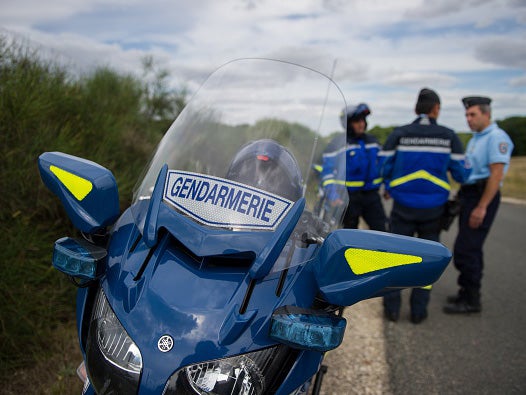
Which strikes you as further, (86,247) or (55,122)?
(55,122)

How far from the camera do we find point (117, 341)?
1.29m

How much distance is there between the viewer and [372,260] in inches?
50.7

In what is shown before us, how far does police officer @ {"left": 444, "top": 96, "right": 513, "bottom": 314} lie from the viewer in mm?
4090

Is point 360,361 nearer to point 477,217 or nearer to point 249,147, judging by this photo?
point 477,217

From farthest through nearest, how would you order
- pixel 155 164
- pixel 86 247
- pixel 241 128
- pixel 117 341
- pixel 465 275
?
pixel 465 275 → pixel 241 128 → pixel 155 164 → pixel 86 247 → pixel 117 341

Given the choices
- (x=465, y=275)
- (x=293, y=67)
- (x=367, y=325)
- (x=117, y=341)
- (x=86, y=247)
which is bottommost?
(x=367, y=325)

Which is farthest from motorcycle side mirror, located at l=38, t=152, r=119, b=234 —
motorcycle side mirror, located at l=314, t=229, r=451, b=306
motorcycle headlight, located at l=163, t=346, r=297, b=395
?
motorcycle side mirror, located at l=314, t=229, r=451, b=306

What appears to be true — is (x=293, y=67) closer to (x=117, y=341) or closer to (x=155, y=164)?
(x=155, y=164)

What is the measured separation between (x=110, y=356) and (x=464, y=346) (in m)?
3.24

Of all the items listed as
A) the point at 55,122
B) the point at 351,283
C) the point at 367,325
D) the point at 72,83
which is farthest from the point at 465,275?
the point at 72,83

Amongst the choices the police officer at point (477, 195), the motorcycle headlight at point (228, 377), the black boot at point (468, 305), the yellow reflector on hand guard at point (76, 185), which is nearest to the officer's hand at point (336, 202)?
the motorcycle headlight at point (228, 377)

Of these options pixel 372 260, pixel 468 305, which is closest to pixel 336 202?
pixel 372 260

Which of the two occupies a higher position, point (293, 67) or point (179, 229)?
point (293, 67)

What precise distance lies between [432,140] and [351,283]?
118 inches
